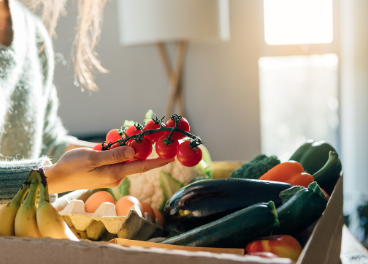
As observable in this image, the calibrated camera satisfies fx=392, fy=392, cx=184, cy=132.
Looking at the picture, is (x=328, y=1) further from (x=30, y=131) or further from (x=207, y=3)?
(x=30, y=131)

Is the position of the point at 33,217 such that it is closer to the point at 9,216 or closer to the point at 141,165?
the point at 9,216

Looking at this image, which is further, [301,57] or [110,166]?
[301,57]

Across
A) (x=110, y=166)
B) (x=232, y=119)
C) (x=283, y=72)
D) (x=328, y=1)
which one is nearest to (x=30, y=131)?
(x=110, y=166)

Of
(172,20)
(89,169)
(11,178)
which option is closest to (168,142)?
(89,169)

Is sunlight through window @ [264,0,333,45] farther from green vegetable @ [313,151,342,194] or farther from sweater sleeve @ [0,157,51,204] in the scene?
sweater sleeve @ [0,157,51,204]

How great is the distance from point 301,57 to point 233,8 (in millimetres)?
728

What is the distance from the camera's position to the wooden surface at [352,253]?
0.77 meters

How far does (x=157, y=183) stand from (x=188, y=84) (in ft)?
8.11

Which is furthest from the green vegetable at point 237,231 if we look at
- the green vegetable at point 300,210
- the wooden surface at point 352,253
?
the wooden surface at point 352,253

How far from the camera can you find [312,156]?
0.95 m

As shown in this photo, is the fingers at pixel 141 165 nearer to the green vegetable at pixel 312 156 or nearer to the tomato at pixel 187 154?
the tomato at pixel 187 154

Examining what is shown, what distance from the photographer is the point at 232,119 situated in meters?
3.39

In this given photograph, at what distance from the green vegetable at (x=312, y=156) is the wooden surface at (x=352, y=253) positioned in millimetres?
172

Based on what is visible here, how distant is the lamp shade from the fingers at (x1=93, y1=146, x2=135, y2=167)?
2.00 meters
